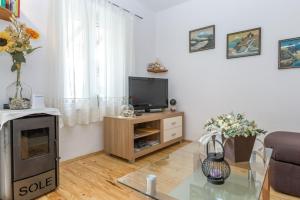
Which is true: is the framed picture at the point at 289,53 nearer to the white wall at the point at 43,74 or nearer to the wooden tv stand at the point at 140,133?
the wooden tv stand at the point at 140,133

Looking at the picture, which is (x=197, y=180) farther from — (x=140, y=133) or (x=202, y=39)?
(x=202, y=39)

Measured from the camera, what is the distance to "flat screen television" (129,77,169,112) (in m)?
2.68

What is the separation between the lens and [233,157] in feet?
3.84

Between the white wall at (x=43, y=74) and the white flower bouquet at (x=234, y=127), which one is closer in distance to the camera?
the white flower bouquet at (x=234, y=127)

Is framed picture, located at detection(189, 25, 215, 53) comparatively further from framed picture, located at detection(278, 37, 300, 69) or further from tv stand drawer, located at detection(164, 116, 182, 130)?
tv stand drawer, located at detection(164, 116, 182, 130)

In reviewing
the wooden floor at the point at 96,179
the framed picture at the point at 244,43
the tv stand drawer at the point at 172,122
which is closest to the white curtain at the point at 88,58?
the wooden floor at the point at 96,179

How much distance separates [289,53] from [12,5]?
118 inches

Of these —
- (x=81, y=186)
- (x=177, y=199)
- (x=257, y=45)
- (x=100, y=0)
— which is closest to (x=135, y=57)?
(x=100, y=0)

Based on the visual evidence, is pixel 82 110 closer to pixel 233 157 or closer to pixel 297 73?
pixel 233 157

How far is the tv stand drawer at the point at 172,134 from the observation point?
9.18ft

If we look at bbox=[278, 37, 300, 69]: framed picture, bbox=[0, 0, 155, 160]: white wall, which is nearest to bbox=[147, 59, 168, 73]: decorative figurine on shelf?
bbox=[0, 0, 155, 160]: white wall

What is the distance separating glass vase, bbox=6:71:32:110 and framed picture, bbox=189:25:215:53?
2378 millimetres

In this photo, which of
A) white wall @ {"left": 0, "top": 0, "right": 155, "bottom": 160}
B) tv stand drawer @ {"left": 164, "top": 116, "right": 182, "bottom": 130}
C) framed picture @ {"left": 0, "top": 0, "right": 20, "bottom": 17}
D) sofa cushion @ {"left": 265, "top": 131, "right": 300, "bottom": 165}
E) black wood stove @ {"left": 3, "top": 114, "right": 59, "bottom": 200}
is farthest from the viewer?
tv stand drawer @ {"left": 164, "top": 116, "right": 182, "bottom": 130}

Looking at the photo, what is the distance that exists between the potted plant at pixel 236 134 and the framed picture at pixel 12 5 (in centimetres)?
199
